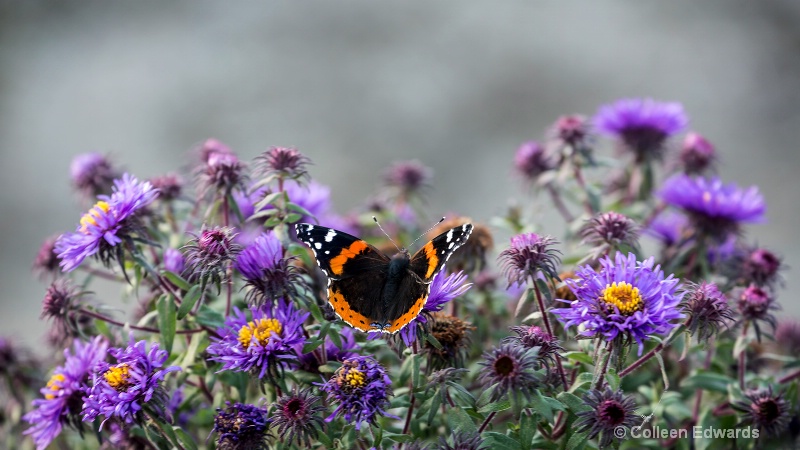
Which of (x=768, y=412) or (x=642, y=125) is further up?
(x=642, y=125)

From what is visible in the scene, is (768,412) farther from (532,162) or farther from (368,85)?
(368,85)

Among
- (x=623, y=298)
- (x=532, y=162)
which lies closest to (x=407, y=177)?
(x=532, y=162)

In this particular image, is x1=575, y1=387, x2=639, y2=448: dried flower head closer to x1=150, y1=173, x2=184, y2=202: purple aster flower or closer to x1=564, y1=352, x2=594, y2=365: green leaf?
x1=564, y1=352, x2=594, y2=365: green leaf

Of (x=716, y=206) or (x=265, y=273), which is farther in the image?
(x=716, y=206)

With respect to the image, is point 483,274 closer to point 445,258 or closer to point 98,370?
point 445,258

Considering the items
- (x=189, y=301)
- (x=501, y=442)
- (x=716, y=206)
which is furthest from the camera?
(x=716, y=206)

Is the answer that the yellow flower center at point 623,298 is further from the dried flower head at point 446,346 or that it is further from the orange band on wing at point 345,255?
the orange band on wing at point 345,255
